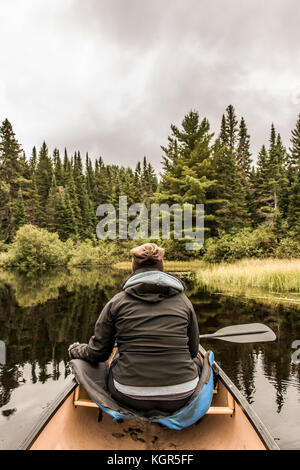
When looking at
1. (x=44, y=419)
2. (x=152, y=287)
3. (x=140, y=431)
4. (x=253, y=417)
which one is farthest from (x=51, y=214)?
(x=253, y=417)

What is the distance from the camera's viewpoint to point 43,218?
161ft

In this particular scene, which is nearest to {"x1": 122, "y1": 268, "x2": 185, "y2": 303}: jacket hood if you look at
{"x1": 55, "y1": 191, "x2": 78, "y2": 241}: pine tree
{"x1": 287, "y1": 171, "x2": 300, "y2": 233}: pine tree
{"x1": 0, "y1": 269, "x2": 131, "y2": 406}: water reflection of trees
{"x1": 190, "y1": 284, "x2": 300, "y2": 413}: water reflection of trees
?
{"x1": 190, "y1": 284, "x2": 300, "y2": 413}: water reflection of trees

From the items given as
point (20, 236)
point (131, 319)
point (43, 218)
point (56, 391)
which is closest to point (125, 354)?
point (131, 319)

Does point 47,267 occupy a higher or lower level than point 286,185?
lower

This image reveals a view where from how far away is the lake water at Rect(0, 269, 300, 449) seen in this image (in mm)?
3344

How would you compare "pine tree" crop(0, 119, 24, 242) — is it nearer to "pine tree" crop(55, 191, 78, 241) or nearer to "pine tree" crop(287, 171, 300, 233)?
"pine tree" crop(55, 191, 78, 241)

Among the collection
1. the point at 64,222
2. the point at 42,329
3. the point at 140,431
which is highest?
the point at 64,222

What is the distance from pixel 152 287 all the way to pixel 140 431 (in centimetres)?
134

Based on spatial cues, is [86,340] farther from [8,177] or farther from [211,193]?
[8,177]

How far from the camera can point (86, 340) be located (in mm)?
6180

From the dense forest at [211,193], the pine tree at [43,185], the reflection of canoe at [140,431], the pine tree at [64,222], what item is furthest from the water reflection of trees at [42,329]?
the pine tree at [43,185]

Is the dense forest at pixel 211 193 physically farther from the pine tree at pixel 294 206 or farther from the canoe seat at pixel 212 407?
the canoe seat at pixel 212 407
